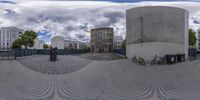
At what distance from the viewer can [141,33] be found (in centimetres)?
2025

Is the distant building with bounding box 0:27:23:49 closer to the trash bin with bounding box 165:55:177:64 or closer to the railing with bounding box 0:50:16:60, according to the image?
the railing with bounding box 0:50:16:60

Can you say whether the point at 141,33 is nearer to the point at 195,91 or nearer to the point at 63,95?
the point at 195,91

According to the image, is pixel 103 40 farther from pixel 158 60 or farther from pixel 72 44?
pixel 72 44

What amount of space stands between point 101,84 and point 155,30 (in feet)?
30.8

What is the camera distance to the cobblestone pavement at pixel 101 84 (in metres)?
10.9

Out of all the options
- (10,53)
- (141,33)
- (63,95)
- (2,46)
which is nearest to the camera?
(63,95)

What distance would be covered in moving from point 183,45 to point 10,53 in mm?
16682

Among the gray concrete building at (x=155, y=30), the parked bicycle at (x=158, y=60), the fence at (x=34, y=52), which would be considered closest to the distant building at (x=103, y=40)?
the fence at (x=34, y=52)

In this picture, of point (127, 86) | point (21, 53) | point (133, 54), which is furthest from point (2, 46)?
point (127, 86)

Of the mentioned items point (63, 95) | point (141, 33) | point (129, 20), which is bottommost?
point (63, 95)

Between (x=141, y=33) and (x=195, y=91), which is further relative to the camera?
(x=141, y=33)

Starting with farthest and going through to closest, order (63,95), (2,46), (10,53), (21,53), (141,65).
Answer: (2,46) → (21,53) → (10,53) → (141,65) → (63,95)

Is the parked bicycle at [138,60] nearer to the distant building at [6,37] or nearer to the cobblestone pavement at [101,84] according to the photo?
the cobblestone pavement at [101,84]

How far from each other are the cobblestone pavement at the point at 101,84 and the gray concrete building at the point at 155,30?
4437 mm
